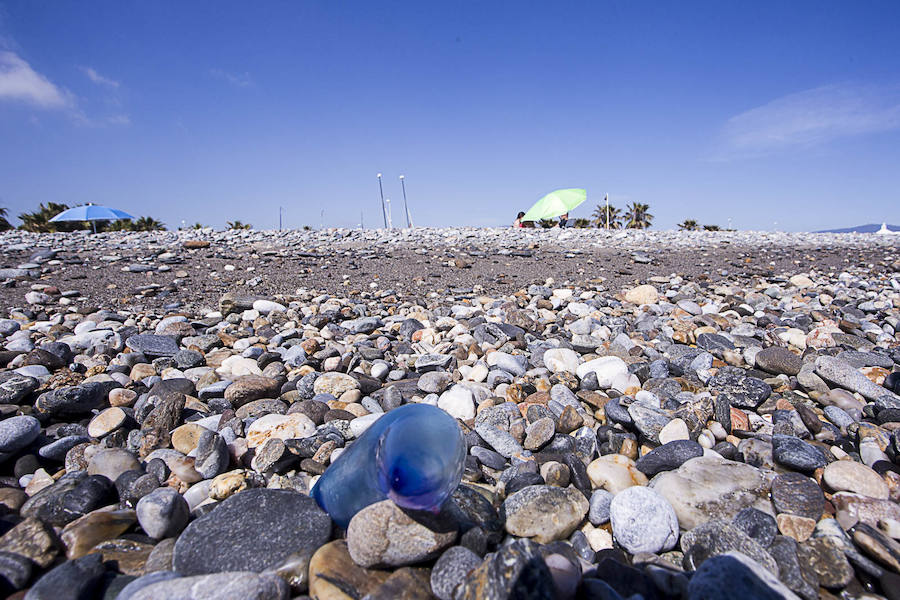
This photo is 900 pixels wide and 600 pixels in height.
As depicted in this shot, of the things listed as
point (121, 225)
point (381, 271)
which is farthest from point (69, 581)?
point (121, 225)

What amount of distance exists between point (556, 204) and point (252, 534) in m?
14.5

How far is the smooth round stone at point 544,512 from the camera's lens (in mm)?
1621

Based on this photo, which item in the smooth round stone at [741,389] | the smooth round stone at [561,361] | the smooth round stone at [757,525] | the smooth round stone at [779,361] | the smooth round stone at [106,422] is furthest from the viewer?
the smooth round stone at [561,361]

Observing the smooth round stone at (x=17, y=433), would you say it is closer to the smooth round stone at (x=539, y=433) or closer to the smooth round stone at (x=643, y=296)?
the smooth round stone at (x=539, y=433)

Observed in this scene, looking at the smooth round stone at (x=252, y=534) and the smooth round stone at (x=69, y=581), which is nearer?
the smooth round stone at (x=69, y=581)

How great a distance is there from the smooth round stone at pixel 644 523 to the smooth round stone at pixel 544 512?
0.48ft

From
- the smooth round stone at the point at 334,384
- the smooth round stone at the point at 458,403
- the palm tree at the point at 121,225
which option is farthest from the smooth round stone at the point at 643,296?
the palm tree at the point at 121,225

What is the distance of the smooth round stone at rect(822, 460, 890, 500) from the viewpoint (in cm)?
175

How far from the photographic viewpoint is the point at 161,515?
1.57m

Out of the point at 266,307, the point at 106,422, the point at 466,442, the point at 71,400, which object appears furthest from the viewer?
the point at 266,307

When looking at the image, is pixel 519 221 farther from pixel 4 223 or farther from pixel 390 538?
pixel 4 223

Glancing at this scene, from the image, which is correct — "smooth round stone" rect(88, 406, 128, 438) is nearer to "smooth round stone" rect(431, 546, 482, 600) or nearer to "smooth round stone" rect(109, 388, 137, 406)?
"smooth round stone" rect(109, 388, 137, 406)

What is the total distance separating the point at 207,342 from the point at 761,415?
3.88 meters

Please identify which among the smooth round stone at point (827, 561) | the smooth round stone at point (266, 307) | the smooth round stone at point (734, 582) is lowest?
the smooth round stone at point (827, 561)
